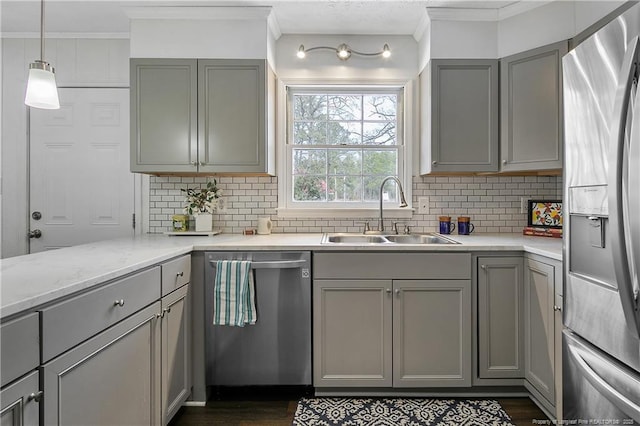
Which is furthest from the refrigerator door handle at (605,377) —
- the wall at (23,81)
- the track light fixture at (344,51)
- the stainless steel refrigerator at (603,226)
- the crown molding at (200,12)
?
the wall at (23,81)

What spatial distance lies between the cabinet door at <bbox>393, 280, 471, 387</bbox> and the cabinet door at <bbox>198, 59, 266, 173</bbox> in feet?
4.37

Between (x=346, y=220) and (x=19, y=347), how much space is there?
2241mm

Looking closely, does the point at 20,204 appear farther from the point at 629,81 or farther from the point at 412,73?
the point at 629,81

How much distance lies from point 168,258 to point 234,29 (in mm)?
1681

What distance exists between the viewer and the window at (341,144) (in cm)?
299

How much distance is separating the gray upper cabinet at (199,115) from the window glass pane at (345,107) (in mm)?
675

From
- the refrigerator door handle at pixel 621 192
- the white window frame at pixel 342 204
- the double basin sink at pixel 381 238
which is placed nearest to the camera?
the refrigerator door handle at pixel 621 192

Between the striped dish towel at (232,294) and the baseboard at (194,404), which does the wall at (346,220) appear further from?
the baseboard at (194,404)

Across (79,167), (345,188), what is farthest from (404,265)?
(79,167)

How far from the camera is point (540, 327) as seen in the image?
2006 mm

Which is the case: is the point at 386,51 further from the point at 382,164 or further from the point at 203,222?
the point at 203,222

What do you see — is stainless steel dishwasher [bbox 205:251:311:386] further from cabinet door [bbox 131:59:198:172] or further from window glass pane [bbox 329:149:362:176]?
window glass pane [bbox 329:149:362:176]

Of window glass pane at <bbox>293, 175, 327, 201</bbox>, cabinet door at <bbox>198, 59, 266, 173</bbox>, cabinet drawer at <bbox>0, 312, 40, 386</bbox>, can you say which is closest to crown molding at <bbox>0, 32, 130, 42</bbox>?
cabinet door at <bbox>198, 59, 266, 173</bbox>

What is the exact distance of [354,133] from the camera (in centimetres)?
301
